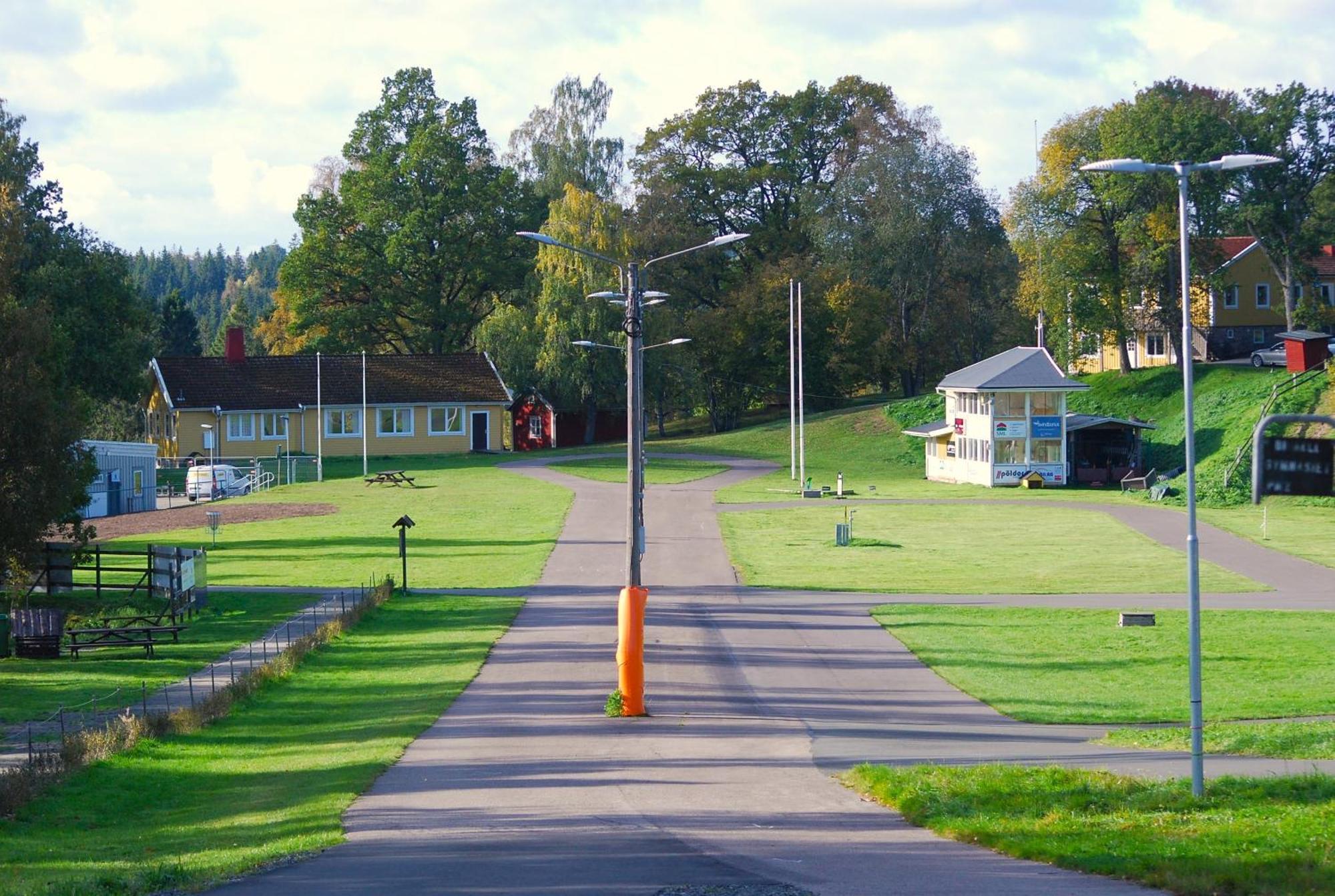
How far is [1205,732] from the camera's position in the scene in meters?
18.5

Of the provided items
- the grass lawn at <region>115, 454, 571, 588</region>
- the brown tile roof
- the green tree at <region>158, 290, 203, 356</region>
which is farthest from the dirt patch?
the green tree at <region>158, 290, 203, 356</region>

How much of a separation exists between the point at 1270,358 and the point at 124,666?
63.5 meters

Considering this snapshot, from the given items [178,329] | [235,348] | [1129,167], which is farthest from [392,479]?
[178,329]

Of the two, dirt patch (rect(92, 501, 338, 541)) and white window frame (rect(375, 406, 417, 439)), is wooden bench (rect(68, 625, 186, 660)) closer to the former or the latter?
dirt patch (rect(92, 501, 338, 541))

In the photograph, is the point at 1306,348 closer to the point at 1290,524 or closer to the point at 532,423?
the point at 1290,524

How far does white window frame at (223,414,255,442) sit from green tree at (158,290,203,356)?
126 feet

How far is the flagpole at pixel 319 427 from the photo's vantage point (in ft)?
227

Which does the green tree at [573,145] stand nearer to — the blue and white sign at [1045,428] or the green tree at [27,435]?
the blue and white sign at [1045,428]

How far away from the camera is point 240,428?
254 ft

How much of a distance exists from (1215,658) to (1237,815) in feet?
43.7

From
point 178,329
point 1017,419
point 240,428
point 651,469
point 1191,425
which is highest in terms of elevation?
point 178,329

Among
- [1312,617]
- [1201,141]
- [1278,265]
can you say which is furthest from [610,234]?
[1312,617]

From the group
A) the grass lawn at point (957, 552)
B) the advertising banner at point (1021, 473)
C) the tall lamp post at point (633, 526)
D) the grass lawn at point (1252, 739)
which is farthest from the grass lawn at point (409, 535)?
the advertising banner at point (1021, 473)

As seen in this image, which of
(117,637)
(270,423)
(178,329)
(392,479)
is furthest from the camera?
(178,329)
